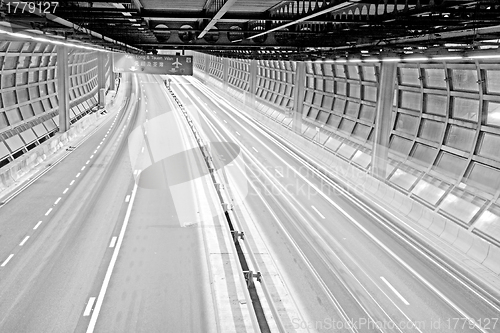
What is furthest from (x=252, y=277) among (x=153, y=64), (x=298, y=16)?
(x=153, y=64)

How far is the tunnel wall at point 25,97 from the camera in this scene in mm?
32812

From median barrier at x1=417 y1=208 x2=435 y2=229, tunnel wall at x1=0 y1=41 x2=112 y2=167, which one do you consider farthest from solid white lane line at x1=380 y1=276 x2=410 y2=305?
tunnel wall at x1=0 y1=41 x2=112 y2=167

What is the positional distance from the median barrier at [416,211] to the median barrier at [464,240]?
276 cm

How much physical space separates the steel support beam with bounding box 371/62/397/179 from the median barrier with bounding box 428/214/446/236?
672 cm

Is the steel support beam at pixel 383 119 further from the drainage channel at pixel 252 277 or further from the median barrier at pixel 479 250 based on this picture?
the drainage channel at pixel 252 277

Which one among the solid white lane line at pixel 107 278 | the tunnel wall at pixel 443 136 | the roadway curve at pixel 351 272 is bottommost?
the roadway curve at pixel 351 272

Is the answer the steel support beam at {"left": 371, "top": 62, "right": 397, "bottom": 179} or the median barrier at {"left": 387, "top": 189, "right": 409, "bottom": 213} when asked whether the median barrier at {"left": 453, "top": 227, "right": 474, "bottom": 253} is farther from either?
the steel support beam at {"left": 371, "top": 62, "right": 397, "bottom": 179}

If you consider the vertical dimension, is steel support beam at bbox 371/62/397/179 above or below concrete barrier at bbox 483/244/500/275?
above

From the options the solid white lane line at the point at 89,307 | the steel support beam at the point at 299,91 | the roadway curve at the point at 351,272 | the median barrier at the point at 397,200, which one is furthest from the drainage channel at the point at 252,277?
the steel support beam at the point at 299,91

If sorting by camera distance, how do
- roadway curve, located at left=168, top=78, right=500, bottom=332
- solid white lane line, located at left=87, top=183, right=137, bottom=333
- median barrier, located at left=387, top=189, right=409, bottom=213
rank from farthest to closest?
median barrier, located at left=387, top=189, right=409, bottom=213 → roadway curve, located at left=168, top=78, right=500, bottom=332 → solid white lane line, located at left=87, top=183, right=137, bottom=333

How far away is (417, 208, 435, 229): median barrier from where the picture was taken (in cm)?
2175

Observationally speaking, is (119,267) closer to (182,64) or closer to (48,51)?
(182,64)

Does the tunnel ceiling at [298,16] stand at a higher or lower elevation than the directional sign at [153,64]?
higher

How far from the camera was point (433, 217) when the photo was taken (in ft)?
70.6
